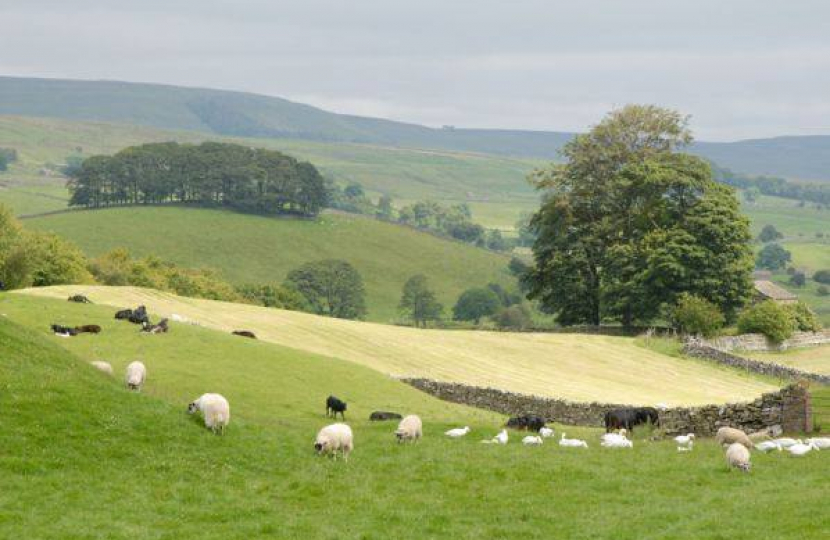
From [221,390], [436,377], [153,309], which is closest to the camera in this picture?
[221,390]

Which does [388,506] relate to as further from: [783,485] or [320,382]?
[320,382]

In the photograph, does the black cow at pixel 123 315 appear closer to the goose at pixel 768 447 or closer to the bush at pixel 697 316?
the goose at pixel 768 447

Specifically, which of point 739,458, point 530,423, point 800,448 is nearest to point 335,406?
point 530,423

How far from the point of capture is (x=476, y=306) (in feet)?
637

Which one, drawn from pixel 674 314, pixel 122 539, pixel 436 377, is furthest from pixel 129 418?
pixel 674 314

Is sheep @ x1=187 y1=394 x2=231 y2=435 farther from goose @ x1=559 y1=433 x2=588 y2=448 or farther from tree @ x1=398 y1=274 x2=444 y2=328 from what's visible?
tree @ x1=398 y1=274 x2=444 y2=328

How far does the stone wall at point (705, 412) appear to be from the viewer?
39.0 m

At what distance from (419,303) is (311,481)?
163 meters

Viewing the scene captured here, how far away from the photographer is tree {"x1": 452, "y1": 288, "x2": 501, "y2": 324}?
7618 inches

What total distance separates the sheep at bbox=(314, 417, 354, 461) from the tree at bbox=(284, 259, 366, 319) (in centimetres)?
14729

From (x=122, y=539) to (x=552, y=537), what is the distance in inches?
334

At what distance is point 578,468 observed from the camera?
30.9 meters

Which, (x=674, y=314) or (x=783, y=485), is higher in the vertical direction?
(x=783, y=485)

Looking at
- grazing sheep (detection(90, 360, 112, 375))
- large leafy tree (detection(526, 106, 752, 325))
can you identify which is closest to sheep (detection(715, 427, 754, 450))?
grazing sheep (detection(90, 360, 112, 375))
